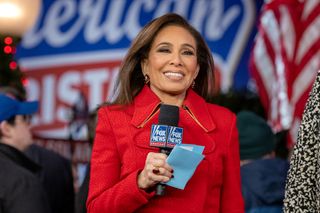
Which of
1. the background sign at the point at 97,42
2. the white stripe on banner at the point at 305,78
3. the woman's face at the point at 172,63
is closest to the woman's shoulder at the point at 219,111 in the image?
the woman's face at the point at 172,63

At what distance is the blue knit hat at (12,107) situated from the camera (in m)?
4.68

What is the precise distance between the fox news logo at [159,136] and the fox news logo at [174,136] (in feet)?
0.05

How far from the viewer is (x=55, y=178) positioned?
229 inches

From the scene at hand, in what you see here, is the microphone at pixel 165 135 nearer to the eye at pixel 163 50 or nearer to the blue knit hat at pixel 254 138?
the eye at pixel 163 50

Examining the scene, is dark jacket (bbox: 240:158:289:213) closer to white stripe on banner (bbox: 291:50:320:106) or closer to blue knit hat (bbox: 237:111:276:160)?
blue knit hat (bbox: 237:111:276:160)

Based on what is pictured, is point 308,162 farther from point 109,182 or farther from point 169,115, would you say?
point 109,182

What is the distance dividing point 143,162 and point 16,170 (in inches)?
44.0

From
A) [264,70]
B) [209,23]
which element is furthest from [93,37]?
[264,70]

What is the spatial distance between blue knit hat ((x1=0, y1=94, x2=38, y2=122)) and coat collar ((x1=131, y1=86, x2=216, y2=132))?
137 centimetres

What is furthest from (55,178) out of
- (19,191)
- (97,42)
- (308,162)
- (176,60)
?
(97,42)

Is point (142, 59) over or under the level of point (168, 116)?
over

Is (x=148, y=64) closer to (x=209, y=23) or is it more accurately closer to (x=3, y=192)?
(x=3, y=192)

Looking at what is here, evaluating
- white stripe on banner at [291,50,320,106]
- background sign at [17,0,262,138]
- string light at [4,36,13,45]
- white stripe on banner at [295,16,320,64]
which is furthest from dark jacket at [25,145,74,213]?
background sign at [17,0,262,138]

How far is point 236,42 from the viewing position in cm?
1184
